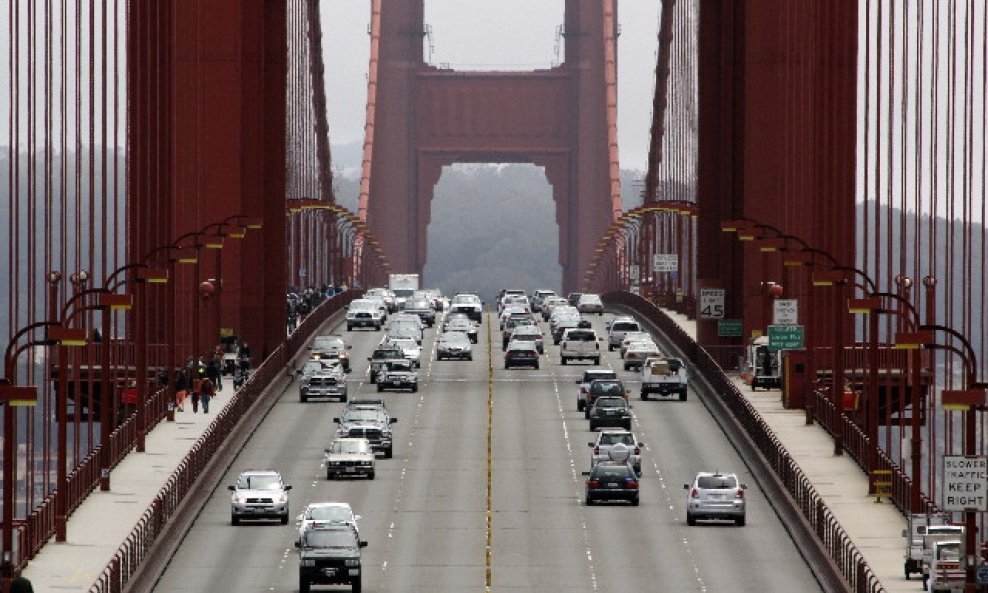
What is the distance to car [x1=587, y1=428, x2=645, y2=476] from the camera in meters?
70.0

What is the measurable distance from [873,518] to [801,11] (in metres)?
54.1

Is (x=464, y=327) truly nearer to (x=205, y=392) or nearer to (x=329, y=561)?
(x=205, y=392)

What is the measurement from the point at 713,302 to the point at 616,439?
128ft

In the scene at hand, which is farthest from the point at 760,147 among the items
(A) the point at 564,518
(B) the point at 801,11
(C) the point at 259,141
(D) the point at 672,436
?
(A) the point at 564,518

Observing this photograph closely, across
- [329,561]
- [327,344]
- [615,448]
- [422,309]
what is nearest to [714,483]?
[615,448]

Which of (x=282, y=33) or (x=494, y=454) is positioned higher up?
(x=282, y=33)

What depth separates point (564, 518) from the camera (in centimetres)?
6231

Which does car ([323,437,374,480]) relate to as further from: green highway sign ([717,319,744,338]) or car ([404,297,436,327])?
car ([404,297,436,327])

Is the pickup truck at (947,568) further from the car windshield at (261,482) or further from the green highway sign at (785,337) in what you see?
the green highway sign at (785,337)

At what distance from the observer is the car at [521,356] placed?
10862cm

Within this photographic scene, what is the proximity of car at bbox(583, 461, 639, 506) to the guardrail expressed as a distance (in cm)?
386

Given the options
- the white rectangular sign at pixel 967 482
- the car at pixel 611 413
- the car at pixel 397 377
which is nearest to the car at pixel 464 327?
the car at pixel 397 377

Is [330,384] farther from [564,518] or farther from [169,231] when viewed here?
[564,518]

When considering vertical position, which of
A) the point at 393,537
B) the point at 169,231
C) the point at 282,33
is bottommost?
the point at 393,537
